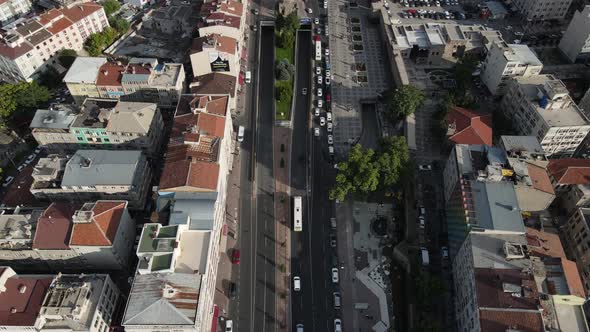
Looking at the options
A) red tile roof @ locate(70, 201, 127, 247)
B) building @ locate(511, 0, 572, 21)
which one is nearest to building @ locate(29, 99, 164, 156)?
red tile roof @ locate(70, 201, 127, 247)

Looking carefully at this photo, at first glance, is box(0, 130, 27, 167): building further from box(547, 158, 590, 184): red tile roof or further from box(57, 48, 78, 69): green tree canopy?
box(547, 158, 590, 184): red tile roof

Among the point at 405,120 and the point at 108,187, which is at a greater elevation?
the point at 405,120

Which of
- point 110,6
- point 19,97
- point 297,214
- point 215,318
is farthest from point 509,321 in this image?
point 110,6

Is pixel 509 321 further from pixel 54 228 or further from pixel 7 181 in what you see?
pixel 7 181

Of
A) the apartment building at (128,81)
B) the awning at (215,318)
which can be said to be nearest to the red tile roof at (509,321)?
the awning at (215,318)

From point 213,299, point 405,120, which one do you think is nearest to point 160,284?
point 213,299

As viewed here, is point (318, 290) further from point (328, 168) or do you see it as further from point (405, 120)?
point (405, 120)

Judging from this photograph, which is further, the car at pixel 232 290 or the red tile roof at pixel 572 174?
the red tile roof at pixel 572 174

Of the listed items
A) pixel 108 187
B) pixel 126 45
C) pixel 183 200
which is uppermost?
pixel 126 45

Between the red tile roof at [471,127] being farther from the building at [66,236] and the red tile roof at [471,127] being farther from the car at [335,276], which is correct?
the building at [66,236]
